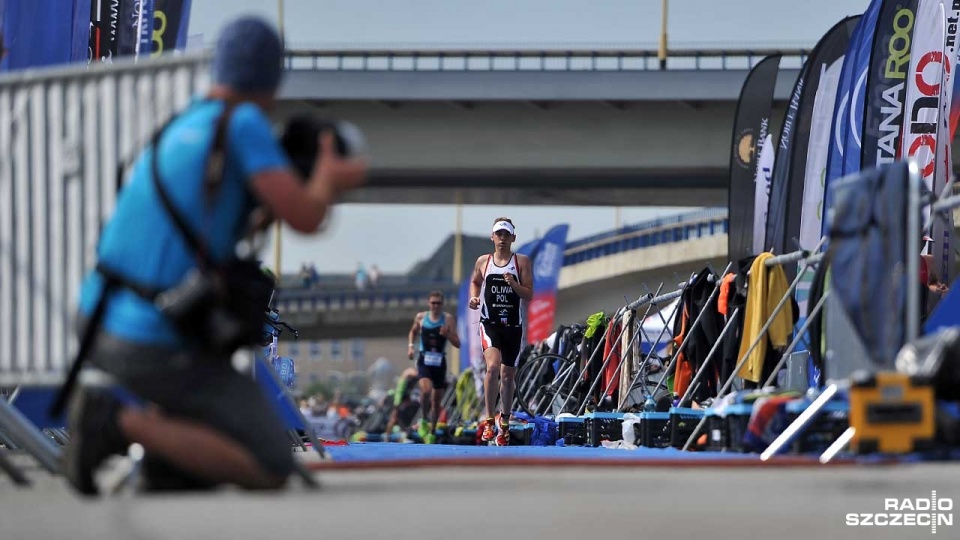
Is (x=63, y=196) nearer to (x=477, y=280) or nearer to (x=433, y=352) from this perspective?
(x=477, y=280)

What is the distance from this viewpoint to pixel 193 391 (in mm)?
5059

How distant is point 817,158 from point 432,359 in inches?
286

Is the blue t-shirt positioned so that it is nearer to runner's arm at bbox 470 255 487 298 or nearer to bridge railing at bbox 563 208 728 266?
runner's arm at bbox 470 255 487 298

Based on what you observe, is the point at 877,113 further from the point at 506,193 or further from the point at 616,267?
the point at 616,267

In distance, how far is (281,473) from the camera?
5.12m

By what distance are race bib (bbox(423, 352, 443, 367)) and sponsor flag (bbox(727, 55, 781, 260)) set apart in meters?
4.70

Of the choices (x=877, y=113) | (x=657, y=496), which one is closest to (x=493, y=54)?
(x=877, y=113)

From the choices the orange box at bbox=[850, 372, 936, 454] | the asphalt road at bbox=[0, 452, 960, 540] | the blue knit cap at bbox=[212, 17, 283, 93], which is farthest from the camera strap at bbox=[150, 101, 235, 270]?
the orange box at bbox=[850, 372, 936, 454]

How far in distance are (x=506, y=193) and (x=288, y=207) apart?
45.3m

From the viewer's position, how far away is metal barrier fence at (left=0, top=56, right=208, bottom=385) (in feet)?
19.4

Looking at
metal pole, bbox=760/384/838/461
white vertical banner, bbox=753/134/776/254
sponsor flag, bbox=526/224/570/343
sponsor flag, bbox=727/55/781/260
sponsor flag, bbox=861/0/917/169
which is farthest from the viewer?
sponsor flag, bbox=526/224/570/343

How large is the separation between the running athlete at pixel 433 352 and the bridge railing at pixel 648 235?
91.5 feet

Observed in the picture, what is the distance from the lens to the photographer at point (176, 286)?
4.97 meters

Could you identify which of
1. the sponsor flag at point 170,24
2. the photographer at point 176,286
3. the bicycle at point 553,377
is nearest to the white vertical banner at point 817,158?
the bicycle at point 553,377
